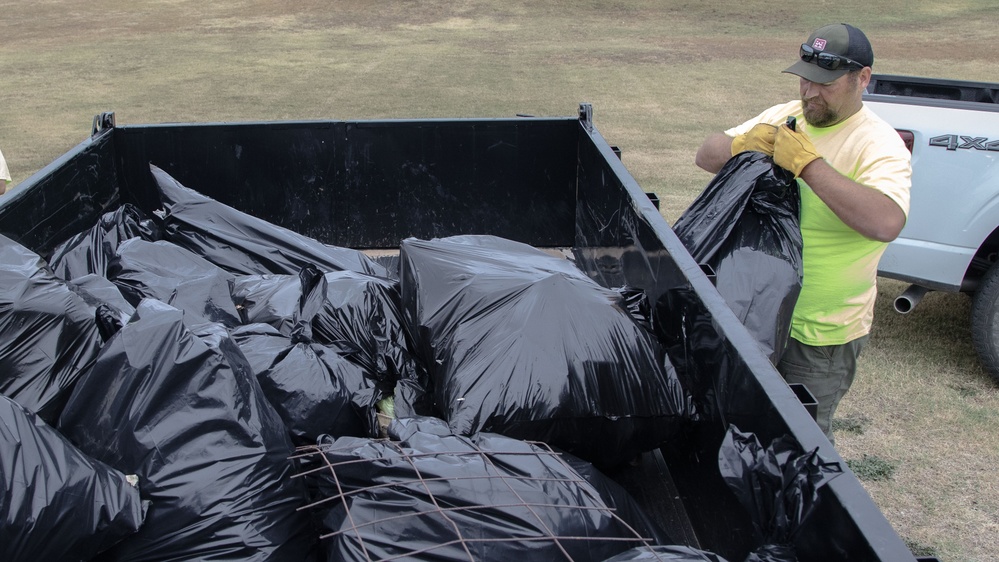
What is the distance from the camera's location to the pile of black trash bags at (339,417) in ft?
5.19

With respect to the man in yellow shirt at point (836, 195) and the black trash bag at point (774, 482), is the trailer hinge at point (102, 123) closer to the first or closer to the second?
the man in yellow shirt at point (836, 195)

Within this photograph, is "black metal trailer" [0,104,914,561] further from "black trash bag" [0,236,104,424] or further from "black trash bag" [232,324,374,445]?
"black trash bag" [232,324,374,445]

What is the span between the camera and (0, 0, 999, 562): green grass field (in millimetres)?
3475

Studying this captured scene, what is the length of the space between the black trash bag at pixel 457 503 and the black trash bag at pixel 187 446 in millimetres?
A: 101

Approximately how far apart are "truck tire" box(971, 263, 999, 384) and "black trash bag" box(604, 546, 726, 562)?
299 centimetres

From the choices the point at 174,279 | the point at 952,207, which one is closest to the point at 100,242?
the point at 174,279

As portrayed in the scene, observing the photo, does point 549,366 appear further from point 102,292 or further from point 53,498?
point 102,292

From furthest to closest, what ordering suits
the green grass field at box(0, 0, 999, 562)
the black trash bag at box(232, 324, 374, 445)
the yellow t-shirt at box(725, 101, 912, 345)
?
the green grass field at box(0, 0, 999, 562) < the yellow t-shirt at box(725, 101, 912, 345) < the black trash bag at box(232, 324, 374, 445)

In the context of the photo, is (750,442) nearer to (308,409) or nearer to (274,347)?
(308,409)

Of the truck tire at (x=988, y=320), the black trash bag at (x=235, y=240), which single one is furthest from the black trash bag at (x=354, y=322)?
the truck tire at (x=988, y=320)

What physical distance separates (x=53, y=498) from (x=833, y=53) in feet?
7.32

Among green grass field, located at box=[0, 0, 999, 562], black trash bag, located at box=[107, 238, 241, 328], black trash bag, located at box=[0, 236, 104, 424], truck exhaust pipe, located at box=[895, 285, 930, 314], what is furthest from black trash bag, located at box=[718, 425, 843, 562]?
truck exhaust pipe, located at box=[895, 285, 930, 314]

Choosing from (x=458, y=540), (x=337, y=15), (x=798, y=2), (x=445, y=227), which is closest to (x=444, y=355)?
(x=458, y=540)

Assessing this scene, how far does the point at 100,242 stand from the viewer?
9.91ft
